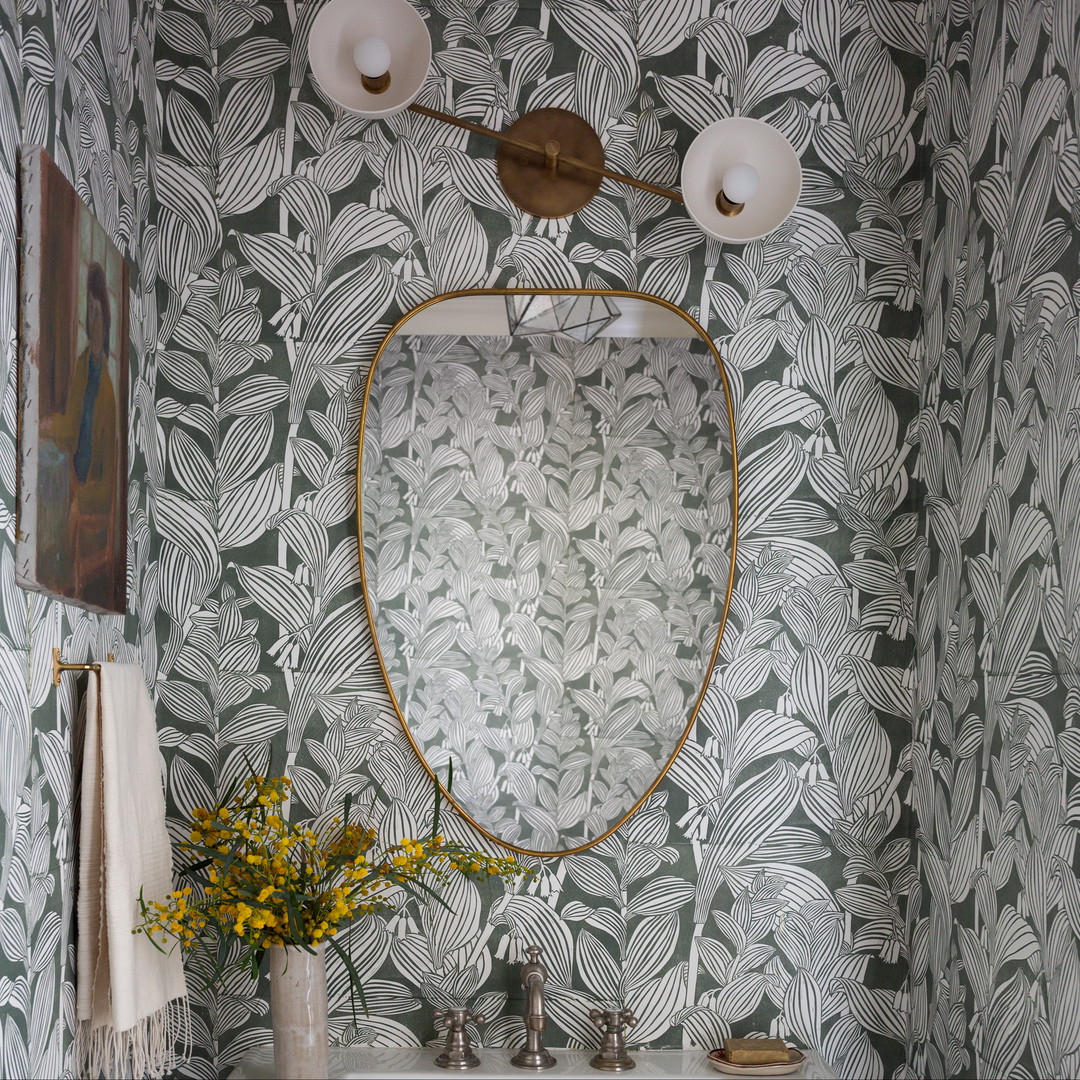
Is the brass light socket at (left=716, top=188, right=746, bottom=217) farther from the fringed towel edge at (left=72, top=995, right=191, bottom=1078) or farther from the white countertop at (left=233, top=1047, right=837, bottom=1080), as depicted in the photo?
the fringed towel edge at (left=72, top=995, right=191, bottom=1078)

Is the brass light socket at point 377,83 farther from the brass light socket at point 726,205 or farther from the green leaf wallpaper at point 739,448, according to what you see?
the brass light socket at point 726,205

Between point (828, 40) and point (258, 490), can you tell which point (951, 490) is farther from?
point (258, 490)

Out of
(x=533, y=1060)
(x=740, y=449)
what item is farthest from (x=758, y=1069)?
(x=740, y=449)

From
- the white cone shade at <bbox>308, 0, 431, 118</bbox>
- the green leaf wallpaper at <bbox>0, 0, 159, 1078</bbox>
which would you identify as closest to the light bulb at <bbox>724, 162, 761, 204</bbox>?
the white cone shade at <bbox>308, 0, 431, 118</bbox>

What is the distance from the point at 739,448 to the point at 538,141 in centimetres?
66

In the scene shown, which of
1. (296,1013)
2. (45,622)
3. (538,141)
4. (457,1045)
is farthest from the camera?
(538,141)

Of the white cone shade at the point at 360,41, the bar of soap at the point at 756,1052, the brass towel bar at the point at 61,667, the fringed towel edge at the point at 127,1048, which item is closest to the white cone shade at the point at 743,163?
the white cone shade at the point at 360,41

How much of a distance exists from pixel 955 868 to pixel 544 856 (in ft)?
2.20

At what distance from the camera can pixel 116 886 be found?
1.51 metres

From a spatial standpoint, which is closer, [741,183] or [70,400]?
[70,400]

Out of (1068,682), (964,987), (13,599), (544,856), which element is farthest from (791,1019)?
(13,599)

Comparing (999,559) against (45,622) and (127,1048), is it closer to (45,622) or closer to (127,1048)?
(45,622)

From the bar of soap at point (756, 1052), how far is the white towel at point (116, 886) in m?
0.88

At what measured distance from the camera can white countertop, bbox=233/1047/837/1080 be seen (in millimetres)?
1811
